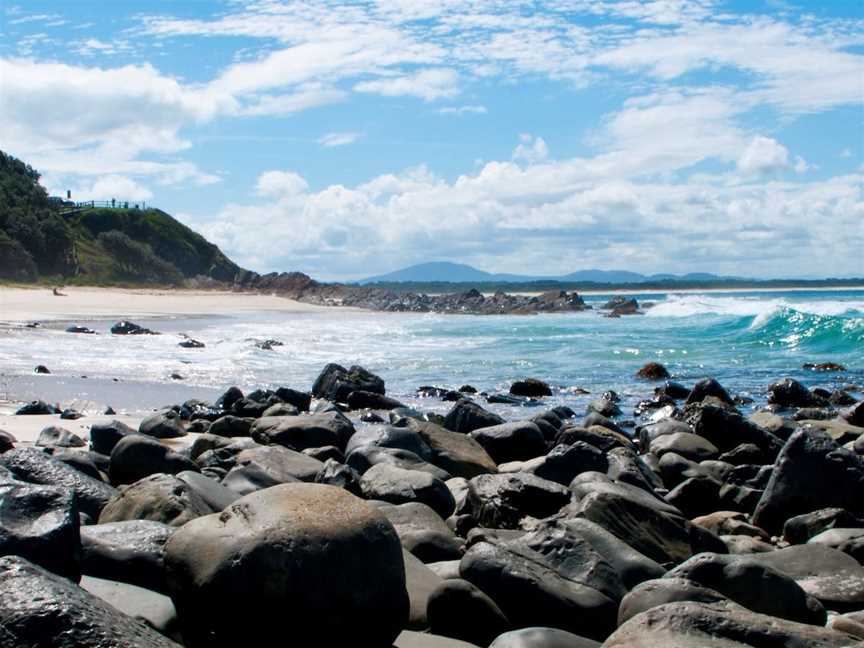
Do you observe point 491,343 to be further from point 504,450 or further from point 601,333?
point 504,450

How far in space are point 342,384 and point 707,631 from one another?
1297 centimetres

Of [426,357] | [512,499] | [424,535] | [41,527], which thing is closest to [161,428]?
[512,499]

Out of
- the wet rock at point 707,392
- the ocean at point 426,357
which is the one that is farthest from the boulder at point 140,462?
the wet rock at point 707,392

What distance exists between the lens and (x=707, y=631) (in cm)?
411

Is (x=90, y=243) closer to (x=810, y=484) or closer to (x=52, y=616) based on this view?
(x=810, y=484)

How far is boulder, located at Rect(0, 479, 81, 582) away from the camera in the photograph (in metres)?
4.43

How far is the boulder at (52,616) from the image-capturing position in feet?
11.5

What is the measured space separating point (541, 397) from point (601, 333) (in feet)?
64.3

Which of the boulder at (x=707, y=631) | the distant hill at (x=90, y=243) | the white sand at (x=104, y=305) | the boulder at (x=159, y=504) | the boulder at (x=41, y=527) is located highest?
the distant hill at (x=90, y=243)

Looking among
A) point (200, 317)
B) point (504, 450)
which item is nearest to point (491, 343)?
point (200, 317)

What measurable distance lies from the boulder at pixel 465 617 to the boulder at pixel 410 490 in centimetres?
237

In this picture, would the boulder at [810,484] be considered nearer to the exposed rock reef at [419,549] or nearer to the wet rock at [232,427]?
the exposed rock reef at [419,549]

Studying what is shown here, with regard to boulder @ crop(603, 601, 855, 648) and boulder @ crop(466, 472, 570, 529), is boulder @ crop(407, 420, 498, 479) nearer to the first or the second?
boulder @ crop(466, 472, 570, 529)

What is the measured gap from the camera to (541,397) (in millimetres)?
18078
